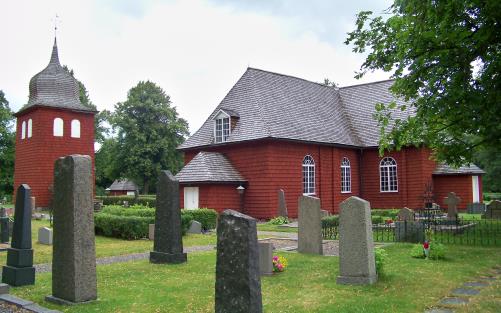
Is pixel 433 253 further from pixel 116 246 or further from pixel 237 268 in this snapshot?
pixel 116 246

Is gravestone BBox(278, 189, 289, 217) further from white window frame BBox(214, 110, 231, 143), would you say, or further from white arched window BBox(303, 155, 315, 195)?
white window frame BBox(214, 110, 231, 143)

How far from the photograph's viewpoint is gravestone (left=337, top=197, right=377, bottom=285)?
357 inches

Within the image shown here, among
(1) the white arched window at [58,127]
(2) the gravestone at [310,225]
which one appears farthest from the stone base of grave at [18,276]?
(1) the white arched window at [58,127]

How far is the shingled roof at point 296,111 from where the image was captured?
2880cm

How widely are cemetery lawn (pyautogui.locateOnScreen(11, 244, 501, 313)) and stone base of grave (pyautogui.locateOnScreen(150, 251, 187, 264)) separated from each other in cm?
22

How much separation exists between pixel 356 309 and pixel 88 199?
4807 mm

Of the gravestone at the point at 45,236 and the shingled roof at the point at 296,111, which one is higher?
the shingled roof at the point at 296,111

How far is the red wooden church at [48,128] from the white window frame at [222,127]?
41.8 ft

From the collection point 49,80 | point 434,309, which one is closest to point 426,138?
point 434,309

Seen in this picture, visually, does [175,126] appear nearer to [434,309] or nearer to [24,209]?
[24,209]

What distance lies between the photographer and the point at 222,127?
98.8ft

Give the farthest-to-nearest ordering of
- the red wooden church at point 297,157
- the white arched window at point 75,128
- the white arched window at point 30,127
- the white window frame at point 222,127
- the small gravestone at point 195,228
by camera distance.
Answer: the white arched window at point 75,128
the white arched window at point 30,127
the white window frame at point 222,127
the red wooden church at point 297,157
the small gravestone at point 195,228

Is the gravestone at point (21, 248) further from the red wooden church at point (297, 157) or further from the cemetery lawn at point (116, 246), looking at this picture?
the red wooden church at point (297, 157)

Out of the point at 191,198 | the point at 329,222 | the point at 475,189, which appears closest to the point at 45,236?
the point at 329,222
